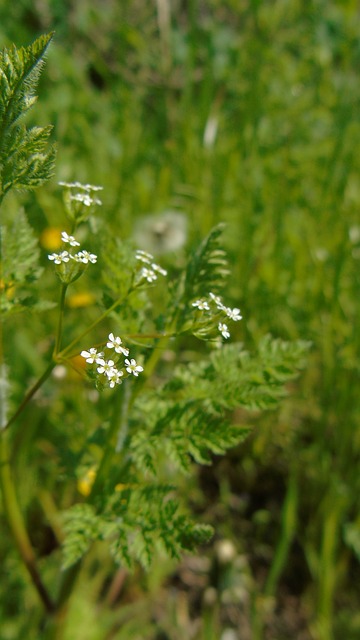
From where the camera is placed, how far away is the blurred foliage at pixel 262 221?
1945mm

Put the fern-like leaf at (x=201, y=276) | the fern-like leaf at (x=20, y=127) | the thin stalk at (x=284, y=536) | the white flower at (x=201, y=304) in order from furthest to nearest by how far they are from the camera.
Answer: the thin stalk at (x=284, y=536)
the fern-like leaf at (x=201, y=276)
the white flower at (x=201, y=304)
the fern-like leaf at (x=20, y=127)

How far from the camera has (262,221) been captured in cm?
251

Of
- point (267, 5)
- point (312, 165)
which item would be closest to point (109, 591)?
point (312, 165)

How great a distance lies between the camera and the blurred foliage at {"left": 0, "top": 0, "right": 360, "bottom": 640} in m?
1.95

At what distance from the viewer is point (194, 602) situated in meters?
1.98

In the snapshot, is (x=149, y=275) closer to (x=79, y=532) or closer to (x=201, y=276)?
(x=201, y=276)

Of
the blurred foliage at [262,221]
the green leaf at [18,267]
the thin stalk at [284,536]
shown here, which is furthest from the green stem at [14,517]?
the thin stalk at [284,536]

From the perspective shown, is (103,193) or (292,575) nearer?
(292,575)

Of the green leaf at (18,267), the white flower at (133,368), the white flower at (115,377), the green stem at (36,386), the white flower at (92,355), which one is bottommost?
the white flower at (115,377)

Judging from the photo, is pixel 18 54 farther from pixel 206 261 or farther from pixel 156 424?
pixel 156 424

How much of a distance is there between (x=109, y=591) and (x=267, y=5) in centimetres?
305

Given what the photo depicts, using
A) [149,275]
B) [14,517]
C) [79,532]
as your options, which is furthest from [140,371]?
[14,517]

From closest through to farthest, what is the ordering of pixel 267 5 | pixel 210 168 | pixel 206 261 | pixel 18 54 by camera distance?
pixel 18 54 → pixel 206 261 → pixel 210 168 → pixel 267 5

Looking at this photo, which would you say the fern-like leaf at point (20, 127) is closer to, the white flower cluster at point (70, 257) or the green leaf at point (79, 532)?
the white flower cluster at point (70, 257)
